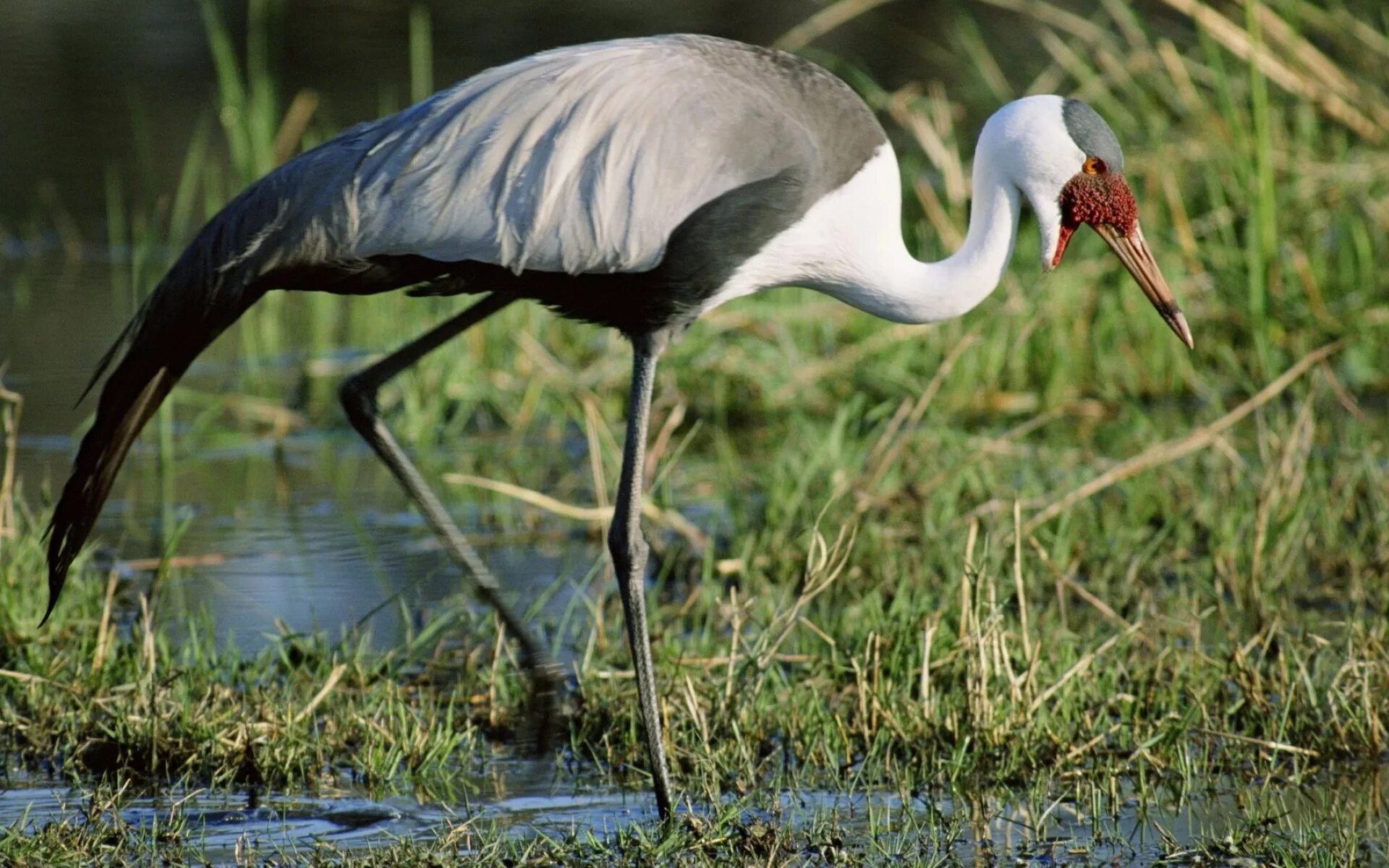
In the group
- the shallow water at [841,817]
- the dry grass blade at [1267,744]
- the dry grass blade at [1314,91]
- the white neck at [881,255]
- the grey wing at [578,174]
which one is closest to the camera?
the shallow water at [841,817]

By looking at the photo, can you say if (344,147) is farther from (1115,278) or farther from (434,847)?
(1115,278)

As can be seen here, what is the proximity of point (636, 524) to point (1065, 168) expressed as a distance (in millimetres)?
1186

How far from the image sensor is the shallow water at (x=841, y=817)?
3.69 metres

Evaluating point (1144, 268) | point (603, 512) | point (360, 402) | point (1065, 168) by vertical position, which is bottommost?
point (603, 512)

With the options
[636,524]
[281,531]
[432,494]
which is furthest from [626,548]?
[281,531]

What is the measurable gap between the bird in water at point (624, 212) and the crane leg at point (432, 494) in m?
0.04

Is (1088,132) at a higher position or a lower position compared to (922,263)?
higher

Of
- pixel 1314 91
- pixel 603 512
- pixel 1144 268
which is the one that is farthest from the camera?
pixel 1314 91

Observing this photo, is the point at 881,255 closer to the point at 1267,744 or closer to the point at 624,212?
the point at 624,212

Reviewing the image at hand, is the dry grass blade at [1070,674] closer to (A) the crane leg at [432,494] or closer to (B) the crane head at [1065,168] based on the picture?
(B) the crane head at [1065,168]

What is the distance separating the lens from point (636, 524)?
14.3ft

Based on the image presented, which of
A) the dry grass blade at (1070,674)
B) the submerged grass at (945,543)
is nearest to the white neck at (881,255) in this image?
the submerged grass at (945,543)

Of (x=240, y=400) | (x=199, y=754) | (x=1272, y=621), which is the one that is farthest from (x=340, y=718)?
(x=240, y=400)

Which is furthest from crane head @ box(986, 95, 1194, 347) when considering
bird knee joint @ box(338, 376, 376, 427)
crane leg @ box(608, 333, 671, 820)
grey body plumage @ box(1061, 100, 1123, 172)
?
bird knee joint @ box(338, 376, 376, 427)
